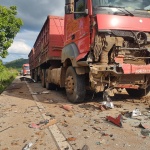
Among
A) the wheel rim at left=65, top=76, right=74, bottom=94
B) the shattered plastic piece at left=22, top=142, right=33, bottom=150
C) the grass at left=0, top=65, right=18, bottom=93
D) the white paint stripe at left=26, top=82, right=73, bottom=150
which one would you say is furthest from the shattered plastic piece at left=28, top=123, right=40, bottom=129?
the grass at left=0, top=65, right=18, bottom=93

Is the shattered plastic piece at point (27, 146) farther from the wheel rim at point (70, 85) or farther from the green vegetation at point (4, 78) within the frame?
the green vegetation at point (4, 78)

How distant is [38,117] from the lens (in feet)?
16.8

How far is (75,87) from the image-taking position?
21.1ft

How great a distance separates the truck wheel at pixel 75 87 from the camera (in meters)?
6.40

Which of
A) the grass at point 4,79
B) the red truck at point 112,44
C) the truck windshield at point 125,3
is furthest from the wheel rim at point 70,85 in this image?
the grass at point 4,79

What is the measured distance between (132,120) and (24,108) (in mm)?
2852

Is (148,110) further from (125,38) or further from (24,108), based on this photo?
(24,108)

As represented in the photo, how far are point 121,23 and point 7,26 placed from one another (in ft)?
28.9

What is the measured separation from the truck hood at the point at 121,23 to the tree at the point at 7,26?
7605 millimetres

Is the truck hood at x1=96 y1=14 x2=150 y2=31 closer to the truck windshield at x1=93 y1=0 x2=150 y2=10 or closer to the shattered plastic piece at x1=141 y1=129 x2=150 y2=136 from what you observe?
the truck windshield at x1=93 y1=0 x2=150 y2=10

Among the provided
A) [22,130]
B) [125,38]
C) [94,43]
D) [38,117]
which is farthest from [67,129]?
[125,38]

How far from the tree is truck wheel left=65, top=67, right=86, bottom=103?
260 inches

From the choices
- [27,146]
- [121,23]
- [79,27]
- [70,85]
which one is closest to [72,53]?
[79,27]

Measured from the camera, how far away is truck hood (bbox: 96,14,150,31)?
18.0 ft
